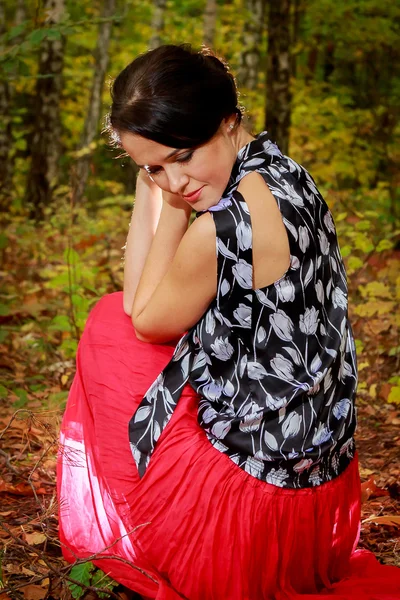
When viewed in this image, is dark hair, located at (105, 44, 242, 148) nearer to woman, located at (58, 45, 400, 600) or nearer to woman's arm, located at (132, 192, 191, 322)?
woman, located at (58, 45, 400, 600)

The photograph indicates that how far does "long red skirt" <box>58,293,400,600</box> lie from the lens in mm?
1865

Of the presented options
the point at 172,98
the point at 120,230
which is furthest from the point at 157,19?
the point at 172,98

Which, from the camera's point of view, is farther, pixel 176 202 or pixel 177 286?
pixel 176 202

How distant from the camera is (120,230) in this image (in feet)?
24.8

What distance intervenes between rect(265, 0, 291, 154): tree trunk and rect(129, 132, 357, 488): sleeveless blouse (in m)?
3.84

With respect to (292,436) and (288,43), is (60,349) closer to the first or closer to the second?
(292,436)

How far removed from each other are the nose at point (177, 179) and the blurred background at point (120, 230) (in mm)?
304

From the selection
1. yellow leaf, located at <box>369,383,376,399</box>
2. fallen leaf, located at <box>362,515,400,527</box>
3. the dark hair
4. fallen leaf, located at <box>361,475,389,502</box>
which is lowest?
yellow leaf, located at <box>369,383,376,399</box>

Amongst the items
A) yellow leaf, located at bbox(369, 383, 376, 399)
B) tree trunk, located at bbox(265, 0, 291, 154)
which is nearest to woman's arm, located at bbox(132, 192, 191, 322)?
yellow leaf, located at bbox(369, 383, 376, 399)

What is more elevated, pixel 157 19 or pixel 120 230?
pixel 157 19

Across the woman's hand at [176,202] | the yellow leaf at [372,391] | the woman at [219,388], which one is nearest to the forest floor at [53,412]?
the yellow leaf at [372,391]

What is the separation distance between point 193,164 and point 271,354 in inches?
21.0

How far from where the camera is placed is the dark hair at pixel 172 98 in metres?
1.76

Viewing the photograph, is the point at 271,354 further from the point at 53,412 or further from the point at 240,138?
the point at 53,412
